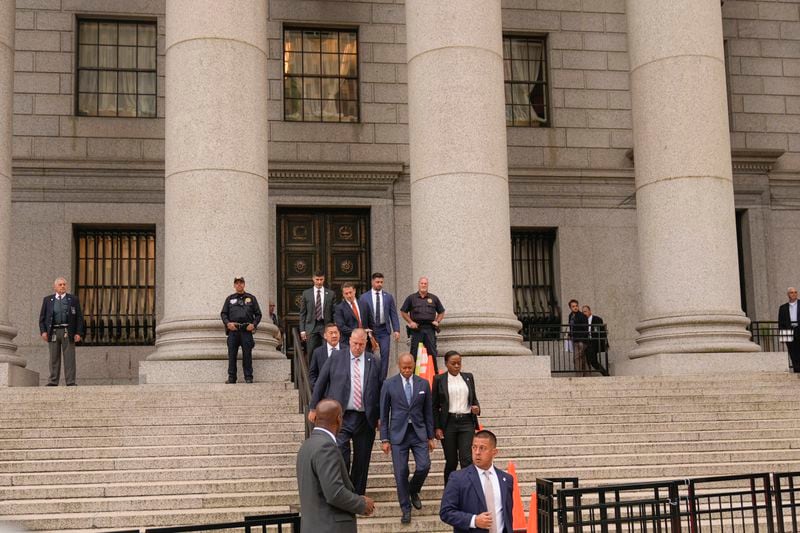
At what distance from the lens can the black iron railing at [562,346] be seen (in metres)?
25.6

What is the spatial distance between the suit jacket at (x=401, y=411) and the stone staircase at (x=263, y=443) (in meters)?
0.86

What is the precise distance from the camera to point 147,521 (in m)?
11.4

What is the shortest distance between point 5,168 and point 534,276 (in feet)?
45.4

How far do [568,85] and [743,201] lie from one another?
5.49 meters

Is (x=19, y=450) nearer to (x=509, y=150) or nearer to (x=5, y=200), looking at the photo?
(x=5, y=200)

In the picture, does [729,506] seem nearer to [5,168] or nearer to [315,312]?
[315,312]

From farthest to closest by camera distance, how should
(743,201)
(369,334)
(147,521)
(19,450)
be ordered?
(743,201) → (369,334) → (19,450) → (147,521)

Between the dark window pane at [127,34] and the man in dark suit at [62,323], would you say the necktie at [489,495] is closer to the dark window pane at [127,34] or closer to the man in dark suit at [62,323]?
the man in dark suit at [62,323]

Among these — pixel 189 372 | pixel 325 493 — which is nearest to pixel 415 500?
pixel 325 493

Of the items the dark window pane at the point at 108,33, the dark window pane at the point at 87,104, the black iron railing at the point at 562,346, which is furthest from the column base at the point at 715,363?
the dark window pane at the point at 108,33

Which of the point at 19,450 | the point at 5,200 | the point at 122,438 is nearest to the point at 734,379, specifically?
the point at 122,438

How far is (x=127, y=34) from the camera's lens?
27.1 m

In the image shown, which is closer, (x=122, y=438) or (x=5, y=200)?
(x=122, y=438)

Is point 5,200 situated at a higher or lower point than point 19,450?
higher
